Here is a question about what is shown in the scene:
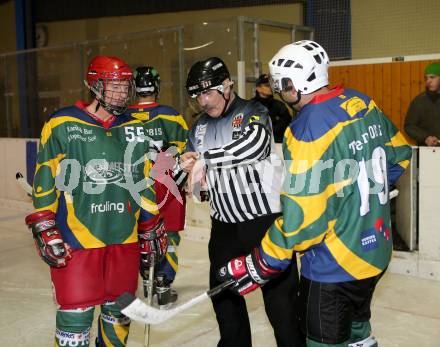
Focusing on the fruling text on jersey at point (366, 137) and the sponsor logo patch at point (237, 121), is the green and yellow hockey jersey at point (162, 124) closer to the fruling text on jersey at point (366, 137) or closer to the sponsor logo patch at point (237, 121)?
the sponsor logo patch at point (237, 121)

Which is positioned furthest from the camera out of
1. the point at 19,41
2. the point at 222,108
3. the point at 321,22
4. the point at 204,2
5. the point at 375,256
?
the point at 19,41

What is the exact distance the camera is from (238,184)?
246 centimetres

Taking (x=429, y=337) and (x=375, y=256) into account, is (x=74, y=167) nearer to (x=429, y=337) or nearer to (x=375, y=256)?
(x=375, y=256)

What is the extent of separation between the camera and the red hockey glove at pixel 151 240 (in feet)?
8.77

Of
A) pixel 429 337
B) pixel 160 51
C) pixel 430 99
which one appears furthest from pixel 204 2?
pixel 429 337

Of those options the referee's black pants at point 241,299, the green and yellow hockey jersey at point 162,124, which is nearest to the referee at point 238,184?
the referee's black pants at point 241,299

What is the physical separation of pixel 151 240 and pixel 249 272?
34.2 inches

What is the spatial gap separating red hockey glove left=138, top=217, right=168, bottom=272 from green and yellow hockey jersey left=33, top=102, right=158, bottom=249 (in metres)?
0.18

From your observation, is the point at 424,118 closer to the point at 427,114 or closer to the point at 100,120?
the point at 427,114

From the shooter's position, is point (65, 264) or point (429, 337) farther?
point (429, 337)

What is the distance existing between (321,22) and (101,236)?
6174 millimetres

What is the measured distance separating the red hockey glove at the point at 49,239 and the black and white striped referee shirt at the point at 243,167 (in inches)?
25.4

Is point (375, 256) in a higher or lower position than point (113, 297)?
higher

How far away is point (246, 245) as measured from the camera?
2457 millimetres
